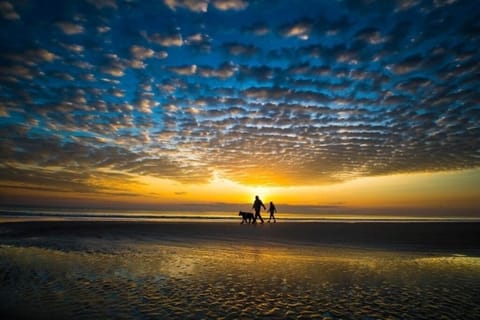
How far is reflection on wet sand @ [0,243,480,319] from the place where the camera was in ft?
19.7

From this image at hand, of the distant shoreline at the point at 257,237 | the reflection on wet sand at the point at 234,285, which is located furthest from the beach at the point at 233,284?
the distant shoreline at the point at 257,237

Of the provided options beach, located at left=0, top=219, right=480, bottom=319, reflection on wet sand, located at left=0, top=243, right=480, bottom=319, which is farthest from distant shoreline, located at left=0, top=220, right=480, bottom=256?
reflection on wet sand, located at left=0, top=243, right=480, bottom=319

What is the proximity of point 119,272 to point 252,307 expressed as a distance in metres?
4.91

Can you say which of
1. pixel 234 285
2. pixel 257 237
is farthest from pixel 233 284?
pixel 257 237

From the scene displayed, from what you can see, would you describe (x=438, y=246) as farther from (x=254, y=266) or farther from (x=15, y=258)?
(x=15, y=258)

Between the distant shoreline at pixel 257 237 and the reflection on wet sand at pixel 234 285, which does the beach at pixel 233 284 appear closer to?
the reflection on wet sand at pixel 234 285

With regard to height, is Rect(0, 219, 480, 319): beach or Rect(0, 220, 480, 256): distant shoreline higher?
Rect(0, 220, 480, 256): distant shoreline

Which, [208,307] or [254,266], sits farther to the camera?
[254,266]

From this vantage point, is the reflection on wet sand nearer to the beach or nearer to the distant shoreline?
the beach

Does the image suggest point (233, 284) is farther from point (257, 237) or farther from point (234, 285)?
point (257, 237)

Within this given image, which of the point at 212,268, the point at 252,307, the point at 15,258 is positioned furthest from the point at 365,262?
the point at 15,258

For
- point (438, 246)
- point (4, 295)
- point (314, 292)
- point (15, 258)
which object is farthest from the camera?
point (438, 246)

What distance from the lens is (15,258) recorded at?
35.7 ft

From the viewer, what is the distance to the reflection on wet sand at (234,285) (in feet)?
19.7
